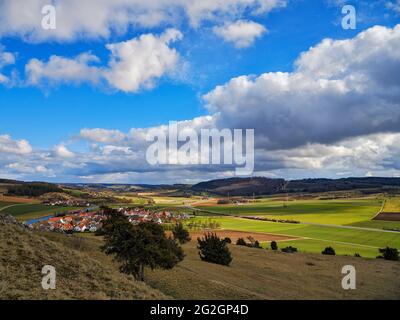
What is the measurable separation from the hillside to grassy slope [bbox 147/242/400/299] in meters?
6.06

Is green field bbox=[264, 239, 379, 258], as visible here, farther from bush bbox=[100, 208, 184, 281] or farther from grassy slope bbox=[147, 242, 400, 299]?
bush bbox=[100, 208, 184, 281]

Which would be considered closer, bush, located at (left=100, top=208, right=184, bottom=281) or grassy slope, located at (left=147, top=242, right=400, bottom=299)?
grassy slope, located at (left=147, top=242, right=400, bottom=299)

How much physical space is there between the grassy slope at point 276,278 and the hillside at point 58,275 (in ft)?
19.9

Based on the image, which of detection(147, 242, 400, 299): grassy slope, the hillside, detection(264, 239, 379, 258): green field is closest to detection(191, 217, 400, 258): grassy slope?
detection(264, 239, 379, 258): green field

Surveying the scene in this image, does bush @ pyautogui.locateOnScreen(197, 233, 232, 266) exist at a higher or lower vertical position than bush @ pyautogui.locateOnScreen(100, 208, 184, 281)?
lower

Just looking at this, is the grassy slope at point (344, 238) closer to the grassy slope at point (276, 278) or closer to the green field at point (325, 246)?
the green field at point (325, 246)

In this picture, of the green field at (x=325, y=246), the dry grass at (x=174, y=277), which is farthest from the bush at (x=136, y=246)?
the green field at (x=325, y=246)

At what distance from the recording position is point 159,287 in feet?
90.0

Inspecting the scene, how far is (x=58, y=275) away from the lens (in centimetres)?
2038

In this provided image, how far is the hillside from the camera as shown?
54.7 feet

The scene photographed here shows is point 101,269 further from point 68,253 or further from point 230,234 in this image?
point 230,234

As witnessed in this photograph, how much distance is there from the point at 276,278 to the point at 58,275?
2657cm

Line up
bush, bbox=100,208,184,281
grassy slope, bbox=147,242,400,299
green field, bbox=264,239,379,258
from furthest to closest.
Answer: green field, bbox=264,239,379,258
bush, bbox=100,208,184,281
grassy slope, bbox=147,242,400,299
